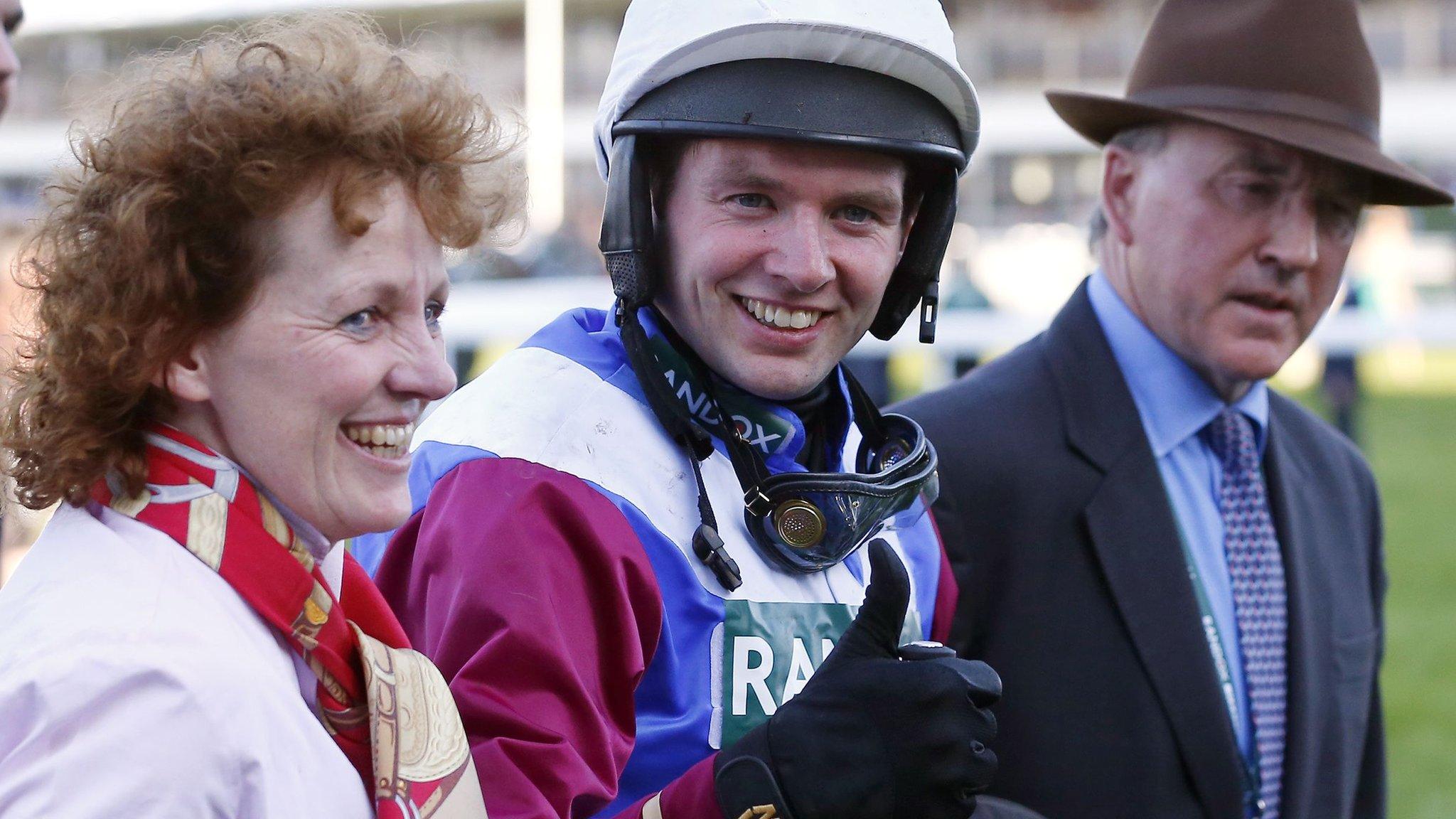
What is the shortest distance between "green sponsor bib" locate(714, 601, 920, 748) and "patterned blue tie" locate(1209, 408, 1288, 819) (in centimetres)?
114

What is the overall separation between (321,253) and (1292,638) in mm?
2101

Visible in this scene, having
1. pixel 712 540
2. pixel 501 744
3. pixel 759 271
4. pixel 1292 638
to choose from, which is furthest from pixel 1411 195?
pixel 501 744

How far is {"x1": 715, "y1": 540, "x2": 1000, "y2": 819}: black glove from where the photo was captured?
1.81 m

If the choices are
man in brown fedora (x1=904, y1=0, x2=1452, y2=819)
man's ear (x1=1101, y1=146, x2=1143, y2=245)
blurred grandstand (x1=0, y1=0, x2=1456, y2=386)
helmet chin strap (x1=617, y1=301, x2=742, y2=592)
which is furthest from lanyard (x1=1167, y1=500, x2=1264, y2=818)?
blurred grandstand (x1=0, y1=0, x2=1456, y2=386)

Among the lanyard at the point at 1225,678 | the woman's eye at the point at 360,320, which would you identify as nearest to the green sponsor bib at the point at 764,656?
the woman's eye at the point at 360,320

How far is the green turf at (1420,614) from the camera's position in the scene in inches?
229

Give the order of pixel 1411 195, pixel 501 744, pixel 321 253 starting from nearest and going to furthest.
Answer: pixel 321 253 → pixel 501 744 → pixel 1411 195

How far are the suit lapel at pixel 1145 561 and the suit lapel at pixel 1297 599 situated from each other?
0.62 ft

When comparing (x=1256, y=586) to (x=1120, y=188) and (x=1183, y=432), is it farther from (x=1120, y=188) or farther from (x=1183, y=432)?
(x=1120, y=188)

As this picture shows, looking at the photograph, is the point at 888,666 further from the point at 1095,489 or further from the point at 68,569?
the point at 1095,489

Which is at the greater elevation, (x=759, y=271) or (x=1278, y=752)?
(x=759, y=271)

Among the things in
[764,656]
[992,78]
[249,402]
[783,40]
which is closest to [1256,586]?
[764,656]

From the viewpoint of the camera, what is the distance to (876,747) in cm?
182

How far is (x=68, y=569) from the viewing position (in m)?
1.54
